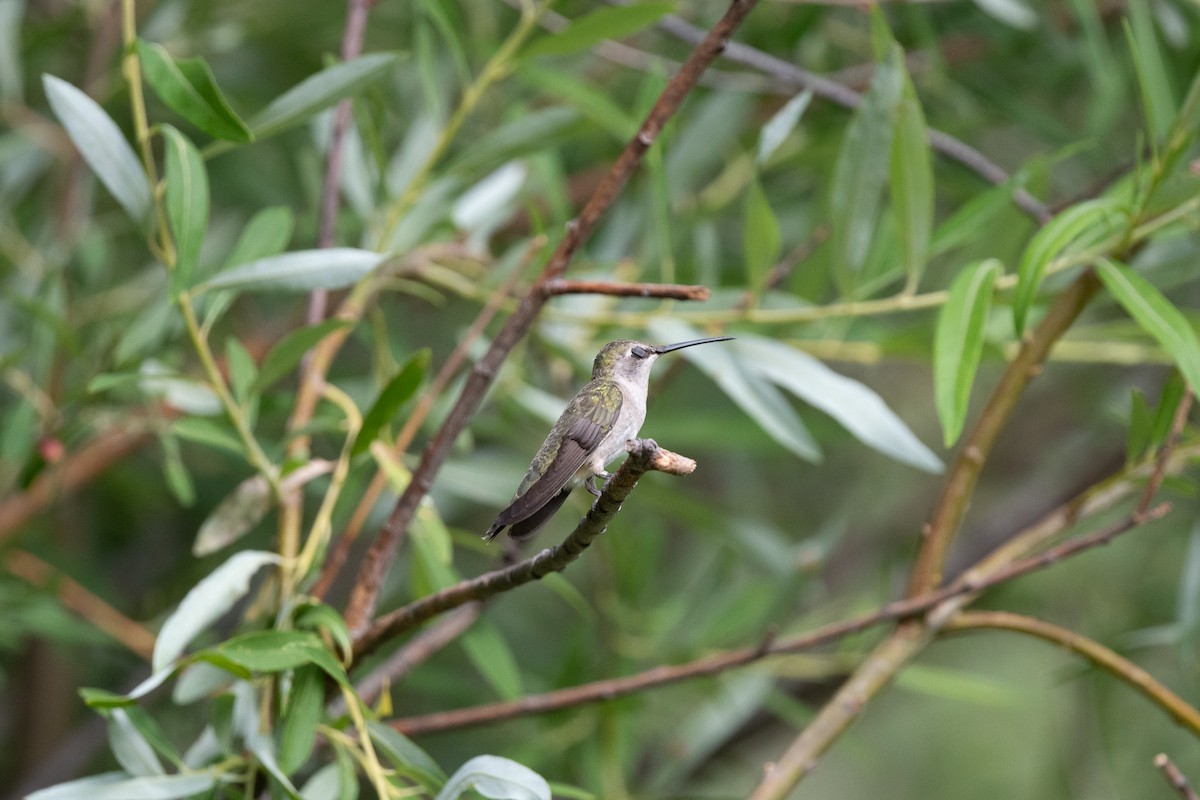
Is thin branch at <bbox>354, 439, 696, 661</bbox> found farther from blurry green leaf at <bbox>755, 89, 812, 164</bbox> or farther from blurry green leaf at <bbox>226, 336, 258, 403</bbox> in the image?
blurry green leaf at <bbox>755, 89, 812, 164</bbox>

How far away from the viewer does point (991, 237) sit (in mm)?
1639

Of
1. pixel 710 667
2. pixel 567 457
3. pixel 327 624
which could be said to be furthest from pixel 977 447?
pixel 327 624

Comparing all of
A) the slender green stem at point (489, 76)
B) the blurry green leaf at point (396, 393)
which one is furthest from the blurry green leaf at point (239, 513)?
the slender green stem at point (489, 76)

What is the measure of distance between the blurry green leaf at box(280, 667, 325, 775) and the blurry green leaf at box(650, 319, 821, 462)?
1.96 ft

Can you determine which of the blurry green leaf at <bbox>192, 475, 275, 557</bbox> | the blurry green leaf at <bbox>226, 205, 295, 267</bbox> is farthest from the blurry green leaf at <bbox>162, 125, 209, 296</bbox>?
the blurry green leaf at <bbox>192, 475, 275, 557</bbox>

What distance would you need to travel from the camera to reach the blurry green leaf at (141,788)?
3.72 feet

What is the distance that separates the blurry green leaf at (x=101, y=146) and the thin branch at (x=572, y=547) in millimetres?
563

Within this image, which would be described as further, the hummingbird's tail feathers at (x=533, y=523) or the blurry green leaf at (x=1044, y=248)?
the blurry green leaf at (x=1044, y=248)

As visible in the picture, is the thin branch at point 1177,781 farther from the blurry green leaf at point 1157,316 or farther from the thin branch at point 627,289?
the thin branch at point 627,289

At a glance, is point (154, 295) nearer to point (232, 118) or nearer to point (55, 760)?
point (55, 760)

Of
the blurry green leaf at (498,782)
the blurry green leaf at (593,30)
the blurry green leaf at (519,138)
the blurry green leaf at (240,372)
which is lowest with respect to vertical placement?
the blurry green leaf at (498,782)

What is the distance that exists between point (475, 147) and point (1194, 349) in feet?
2.94

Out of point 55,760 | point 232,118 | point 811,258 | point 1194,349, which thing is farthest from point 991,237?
point 55,760

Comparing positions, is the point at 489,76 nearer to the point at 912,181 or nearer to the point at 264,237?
the point at 264,237
